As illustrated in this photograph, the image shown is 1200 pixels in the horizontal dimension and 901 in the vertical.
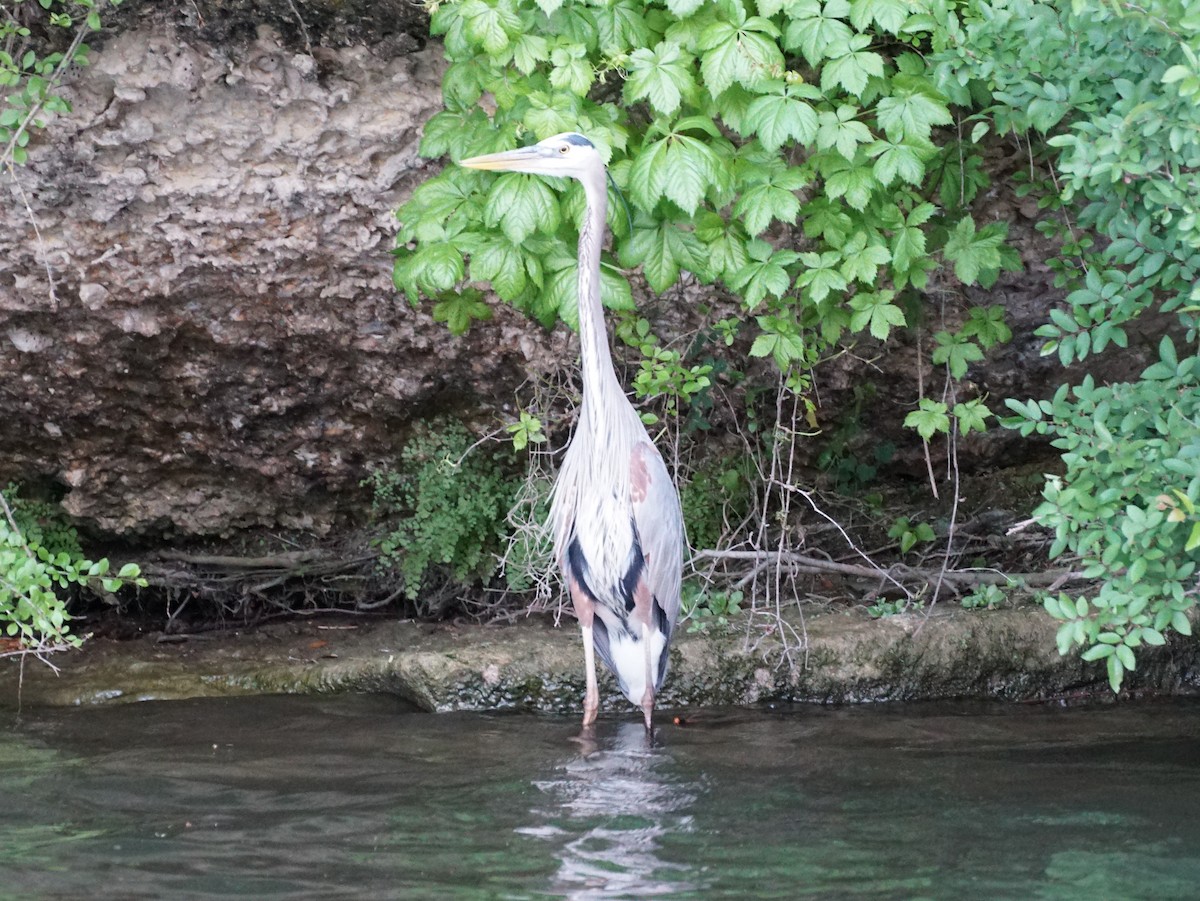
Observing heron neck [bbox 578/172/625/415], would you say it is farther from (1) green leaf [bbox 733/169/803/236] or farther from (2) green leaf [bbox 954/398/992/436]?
(2) green leaf [bbox 954/398/992/436]

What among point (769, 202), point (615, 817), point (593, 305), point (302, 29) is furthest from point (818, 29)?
point (615, 817)

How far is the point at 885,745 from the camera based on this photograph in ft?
13.8

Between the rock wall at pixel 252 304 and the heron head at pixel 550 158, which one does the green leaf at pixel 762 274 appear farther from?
the rock wall at pixel 252 304

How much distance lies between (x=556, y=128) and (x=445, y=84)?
0.54m

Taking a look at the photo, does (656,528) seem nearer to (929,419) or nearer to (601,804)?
(929,419)

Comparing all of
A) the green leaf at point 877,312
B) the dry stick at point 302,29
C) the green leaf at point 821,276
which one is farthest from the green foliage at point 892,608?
the dry stick at point 302,29

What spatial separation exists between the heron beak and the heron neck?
245mm

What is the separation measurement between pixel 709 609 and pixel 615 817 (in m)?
1.78

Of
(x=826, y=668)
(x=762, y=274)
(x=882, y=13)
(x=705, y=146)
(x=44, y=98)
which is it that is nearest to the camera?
(x=882, y=13)

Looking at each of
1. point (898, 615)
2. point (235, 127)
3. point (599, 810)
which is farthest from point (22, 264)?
point (898, 615)

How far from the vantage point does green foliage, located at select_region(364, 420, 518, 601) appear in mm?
5719

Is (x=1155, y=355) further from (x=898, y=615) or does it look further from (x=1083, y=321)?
(x=1083, y=321)

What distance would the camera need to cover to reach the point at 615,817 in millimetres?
3490

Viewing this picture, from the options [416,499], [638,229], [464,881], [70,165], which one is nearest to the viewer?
[464,881]
